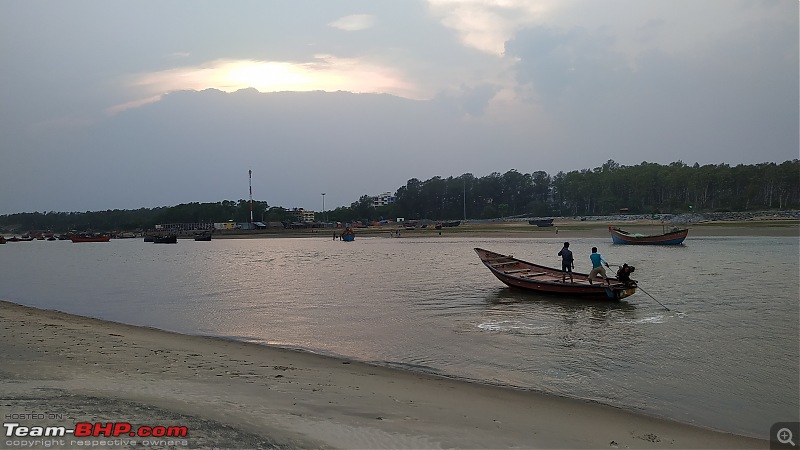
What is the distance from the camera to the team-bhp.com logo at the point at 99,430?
220 inches

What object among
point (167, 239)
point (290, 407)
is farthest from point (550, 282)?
point (167, 239)

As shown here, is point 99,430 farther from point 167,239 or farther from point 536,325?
point 167,239

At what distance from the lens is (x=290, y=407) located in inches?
309

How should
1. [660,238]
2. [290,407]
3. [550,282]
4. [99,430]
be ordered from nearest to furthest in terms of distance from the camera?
1. [99,430]
2. [290,407]
3. [550,282]
4. [660,238]

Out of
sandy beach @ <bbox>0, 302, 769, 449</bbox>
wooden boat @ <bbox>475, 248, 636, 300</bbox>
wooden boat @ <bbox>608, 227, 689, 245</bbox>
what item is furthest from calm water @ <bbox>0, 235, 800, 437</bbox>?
wooden boat @ <bbox>608, 227, 689, 245</bbox>

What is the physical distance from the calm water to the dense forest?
315ft

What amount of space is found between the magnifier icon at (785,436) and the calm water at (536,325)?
0.24 meters

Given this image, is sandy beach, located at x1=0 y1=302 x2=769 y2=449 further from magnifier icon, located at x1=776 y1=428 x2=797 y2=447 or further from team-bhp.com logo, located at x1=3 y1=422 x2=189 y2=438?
magnifier icon, located at x1=776 y1=428 x2=797 y2=447

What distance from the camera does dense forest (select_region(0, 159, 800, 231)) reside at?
114 metres

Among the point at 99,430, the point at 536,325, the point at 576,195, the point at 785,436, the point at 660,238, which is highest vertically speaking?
the point at 576,195

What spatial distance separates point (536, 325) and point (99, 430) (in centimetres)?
1302

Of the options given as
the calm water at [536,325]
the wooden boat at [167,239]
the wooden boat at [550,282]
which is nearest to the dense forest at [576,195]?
the wooden boat at [167,239]

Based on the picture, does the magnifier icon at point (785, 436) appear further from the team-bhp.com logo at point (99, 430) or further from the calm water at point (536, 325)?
the team-bhp.com logo at point (99, 430)

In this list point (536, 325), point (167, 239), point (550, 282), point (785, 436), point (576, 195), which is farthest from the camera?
point (576, 195)
